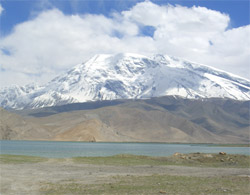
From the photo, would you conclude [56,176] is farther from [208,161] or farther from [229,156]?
[229,156]

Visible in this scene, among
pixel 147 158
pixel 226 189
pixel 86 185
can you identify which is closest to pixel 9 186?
pixel 86 185

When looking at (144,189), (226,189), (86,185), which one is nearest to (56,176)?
(86,185)

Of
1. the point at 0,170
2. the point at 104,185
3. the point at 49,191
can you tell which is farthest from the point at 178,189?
the point at 0,170

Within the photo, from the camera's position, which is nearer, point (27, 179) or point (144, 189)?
point (144, 189)

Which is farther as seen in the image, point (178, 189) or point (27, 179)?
point (27, 179)

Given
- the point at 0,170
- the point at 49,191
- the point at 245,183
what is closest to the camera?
the point at 49,191

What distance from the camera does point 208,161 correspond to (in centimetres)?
6469

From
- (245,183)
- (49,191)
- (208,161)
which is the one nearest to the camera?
(49,191)

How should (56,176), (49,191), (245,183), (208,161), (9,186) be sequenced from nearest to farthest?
1. (49,191)
2. (9,186)
3. (245,183)
4. (56,176)
5. (208,161)

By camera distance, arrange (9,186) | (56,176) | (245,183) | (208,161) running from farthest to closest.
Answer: (208,161) → (56,176) → (245,183) → (9,186)

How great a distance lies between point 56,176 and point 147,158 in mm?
31088

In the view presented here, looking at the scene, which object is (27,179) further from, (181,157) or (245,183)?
(181,157)

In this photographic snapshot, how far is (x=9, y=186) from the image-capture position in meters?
31.7

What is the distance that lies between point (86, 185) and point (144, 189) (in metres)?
5.28
